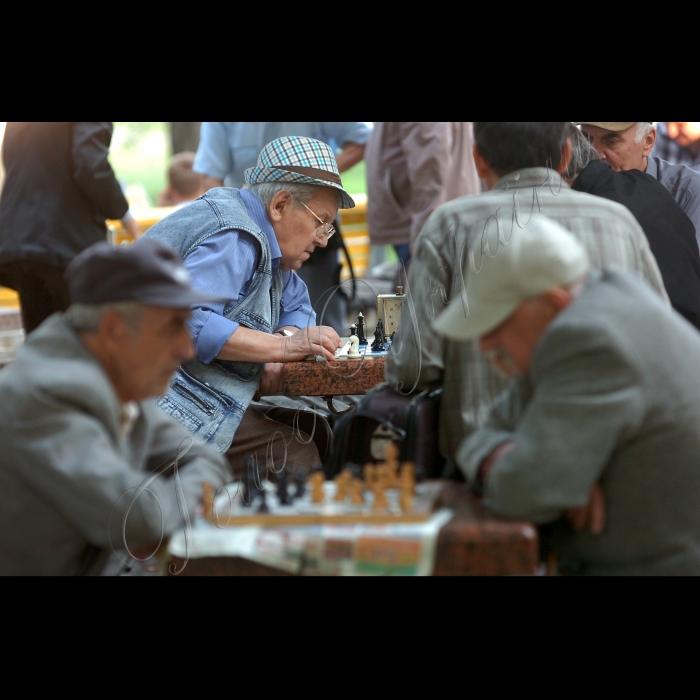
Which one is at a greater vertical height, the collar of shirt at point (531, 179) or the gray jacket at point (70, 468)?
the collar of shirt at point (531, 179)

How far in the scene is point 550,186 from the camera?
100 inches

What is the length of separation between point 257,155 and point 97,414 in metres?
3.32

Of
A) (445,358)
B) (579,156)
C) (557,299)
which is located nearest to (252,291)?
(445,358)

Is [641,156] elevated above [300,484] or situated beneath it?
elevated above

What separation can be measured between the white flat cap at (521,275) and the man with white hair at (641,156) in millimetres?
1799

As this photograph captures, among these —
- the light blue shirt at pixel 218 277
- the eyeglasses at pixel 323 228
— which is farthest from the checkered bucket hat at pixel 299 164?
the light blue shirt at pixel 218 277

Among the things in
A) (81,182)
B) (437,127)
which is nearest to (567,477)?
(81,182)

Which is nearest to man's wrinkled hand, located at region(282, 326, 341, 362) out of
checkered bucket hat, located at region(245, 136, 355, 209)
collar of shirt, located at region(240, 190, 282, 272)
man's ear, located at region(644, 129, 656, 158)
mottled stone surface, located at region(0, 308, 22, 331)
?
collar of shirt, located at region(240, 190, 282, 272)

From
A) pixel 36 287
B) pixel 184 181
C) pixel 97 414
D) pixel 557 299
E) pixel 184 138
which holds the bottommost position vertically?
pixel 184 138

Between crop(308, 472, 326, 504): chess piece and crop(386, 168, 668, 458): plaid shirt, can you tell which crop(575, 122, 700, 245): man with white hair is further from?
crop(308, 472, 326, 504): chess piece

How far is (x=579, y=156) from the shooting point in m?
3.48

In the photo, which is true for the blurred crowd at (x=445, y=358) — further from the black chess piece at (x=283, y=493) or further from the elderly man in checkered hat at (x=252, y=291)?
the black chess piece at (x=283, y=493)

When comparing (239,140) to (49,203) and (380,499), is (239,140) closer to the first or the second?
(49,203)

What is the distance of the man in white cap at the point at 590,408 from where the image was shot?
5.96 ft
